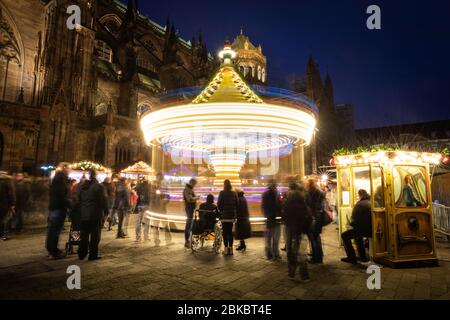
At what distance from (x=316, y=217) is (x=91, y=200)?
467 cm

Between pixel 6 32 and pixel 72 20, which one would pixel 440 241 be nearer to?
pixel 72 20

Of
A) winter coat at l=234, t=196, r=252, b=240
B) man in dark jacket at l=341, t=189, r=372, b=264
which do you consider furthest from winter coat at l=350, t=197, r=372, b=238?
winter coat at l=234, t=196, r=252, b=240

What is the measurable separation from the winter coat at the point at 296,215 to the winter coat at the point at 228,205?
1549 mm

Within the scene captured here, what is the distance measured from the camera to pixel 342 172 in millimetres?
7352

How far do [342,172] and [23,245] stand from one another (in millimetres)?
8807

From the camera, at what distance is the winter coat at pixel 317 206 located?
5391mm

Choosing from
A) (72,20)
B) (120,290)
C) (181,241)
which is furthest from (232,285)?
(72,20)

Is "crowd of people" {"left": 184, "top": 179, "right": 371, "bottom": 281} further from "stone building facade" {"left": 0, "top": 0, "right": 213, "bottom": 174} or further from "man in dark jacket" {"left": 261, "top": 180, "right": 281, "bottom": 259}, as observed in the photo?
"stone building facade" {"left": 0, "top": 0, "right": 213, "bottom": 174}

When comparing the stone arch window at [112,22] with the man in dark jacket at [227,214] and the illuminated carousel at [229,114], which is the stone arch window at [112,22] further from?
the man in dark jacket at [227,214]

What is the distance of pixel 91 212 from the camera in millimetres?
5117

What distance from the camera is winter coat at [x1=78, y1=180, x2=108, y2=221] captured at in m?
5.11

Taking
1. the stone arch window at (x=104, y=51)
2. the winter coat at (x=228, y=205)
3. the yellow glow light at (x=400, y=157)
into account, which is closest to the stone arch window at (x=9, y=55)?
the stone arch window at (x=104, y=51)

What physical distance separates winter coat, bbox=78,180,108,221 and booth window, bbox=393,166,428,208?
6169 millimetres

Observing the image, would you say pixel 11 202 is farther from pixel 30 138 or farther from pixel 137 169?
pixel 30 138
